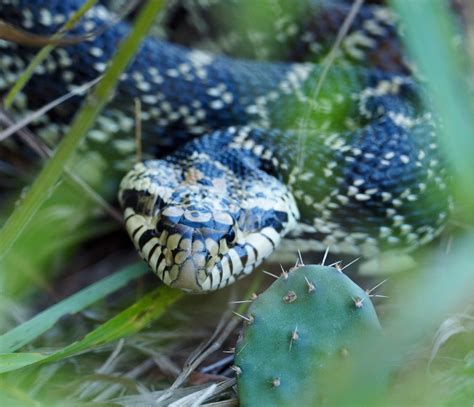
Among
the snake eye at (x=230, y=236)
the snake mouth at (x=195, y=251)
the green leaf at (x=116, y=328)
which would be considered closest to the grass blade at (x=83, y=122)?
the green leaf at (x=116, y=328)

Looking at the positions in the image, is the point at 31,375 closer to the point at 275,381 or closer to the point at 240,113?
the point at 275,381

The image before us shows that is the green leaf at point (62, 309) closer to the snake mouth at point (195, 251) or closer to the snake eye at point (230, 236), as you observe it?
the snake mouth at point (195, 251)

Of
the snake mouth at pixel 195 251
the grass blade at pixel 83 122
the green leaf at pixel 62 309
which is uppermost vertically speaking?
the grass blade at pixel 83 122

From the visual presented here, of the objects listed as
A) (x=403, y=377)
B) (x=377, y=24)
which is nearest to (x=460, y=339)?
(x=403, y=377)

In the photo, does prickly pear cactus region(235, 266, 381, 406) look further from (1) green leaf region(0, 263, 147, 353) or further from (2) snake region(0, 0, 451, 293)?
(1) green leaf region(0, 263, 147, 353)

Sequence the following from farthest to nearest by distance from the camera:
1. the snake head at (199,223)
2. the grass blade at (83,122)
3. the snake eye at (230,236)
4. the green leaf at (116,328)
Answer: the snake eye at (230,236) < the snake head at (199,223) < the green leaf at (116,328) < the grass blade at (83,122)

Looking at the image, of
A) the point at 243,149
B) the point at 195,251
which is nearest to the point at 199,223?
the point at 195,251

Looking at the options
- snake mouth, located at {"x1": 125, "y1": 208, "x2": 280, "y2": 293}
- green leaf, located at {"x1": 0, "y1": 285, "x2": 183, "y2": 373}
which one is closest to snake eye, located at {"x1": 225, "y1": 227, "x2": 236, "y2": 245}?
snake mouth, located at {"x1": 125, "y1": 208, "x2": 280, "y2": 293}
